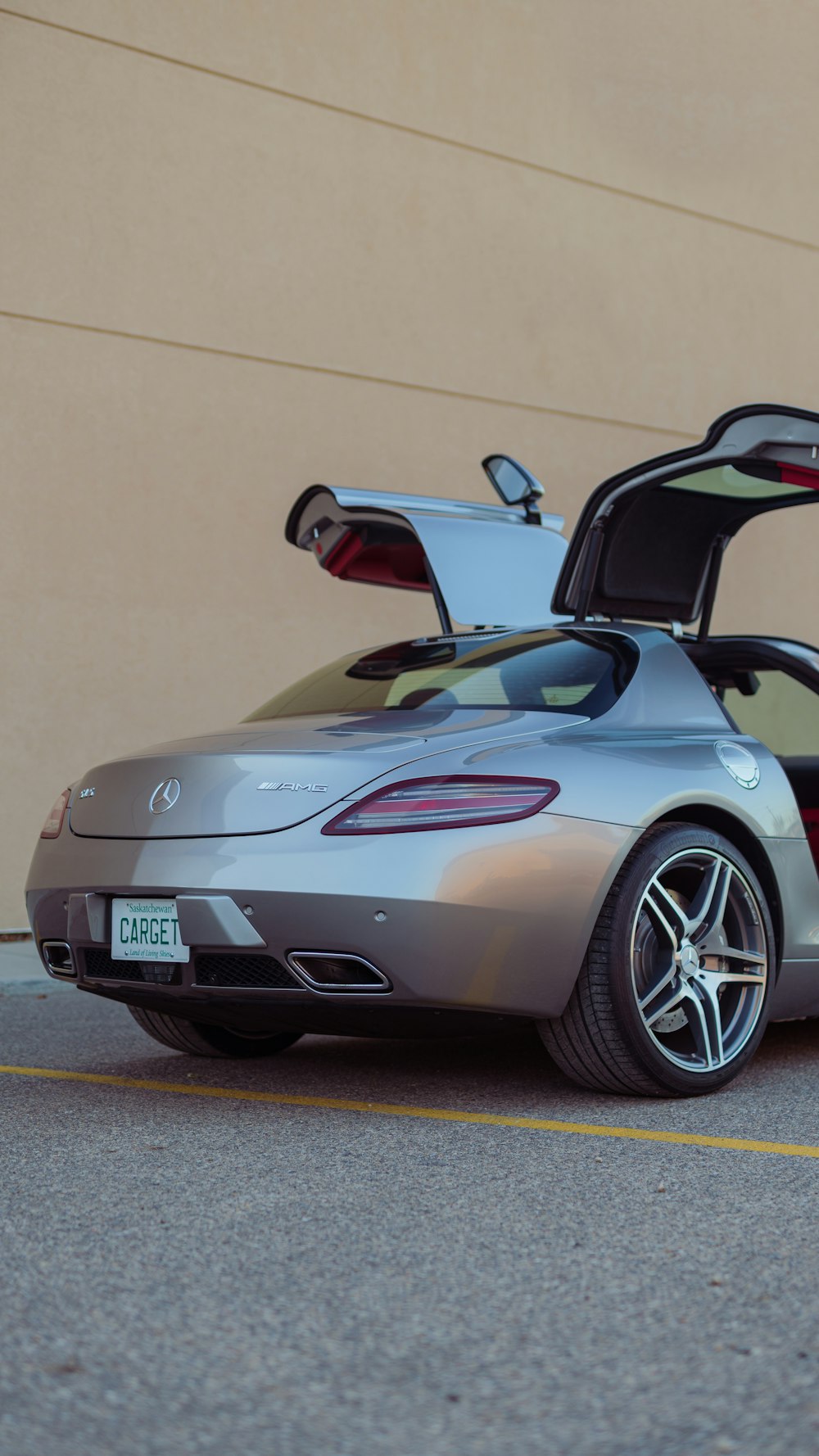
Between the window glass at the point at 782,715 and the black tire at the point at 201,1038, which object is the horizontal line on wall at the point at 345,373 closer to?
the window glass at the point at 782,715

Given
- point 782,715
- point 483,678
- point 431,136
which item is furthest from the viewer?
point 782,715

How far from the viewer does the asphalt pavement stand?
78.2 inches

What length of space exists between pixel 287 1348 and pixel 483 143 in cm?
1011

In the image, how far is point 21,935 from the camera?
8.75m

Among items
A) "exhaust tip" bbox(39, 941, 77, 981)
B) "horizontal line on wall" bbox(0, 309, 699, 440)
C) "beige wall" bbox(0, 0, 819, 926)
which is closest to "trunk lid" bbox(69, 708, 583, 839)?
"exhaust tip" bbox(39, 941, 77, 981)

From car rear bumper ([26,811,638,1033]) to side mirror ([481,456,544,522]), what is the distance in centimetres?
303

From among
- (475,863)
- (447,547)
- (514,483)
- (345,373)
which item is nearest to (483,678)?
(475,863)

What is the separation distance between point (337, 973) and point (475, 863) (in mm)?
440

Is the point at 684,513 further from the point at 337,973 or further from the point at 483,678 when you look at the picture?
the point at 337,973

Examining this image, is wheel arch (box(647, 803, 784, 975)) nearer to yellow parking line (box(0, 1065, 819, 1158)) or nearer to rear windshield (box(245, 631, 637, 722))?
rear windshield (box(245, 631, 637, 722))

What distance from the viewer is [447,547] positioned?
5.97 metres

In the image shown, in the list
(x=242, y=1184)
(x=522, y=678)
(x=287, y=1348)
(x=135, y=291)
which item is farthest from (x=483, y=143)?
(x=287, y=1348)

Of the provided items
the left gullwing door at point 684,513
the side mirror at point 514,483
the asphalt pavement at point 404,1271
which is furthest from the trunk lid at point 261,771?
the side mirror at point 514,483

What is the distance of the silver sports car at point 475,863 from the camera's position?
3645 millimetres
